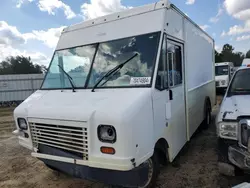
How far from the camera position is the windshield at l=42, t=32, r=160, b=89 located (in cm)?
316

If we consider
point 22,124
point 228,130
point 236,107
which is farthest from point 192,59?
point 22,124

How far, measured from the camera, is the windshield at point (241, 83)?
428 cm

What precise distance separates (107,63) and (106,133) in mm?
1314

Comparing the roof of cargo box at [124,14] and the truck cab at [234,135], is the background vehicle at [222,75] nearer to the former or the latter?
the truck cab at [234,135]

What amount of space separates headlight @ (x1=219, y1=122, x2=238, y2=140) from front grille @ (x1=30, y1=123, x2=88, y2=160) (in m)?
2.02

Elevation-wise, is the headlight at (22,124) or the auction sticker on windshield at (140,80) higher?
the auction sticker on windshield at (140,80)

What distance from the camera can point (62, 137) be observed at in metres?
2.93

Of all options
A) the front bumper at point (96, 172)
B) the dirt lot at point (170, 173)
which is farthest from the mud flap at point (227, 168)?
the front bumper at point (96, 172)

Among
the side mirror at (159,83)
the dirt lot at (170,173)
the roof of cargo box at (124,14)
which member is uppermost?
the roof of cargo box at (124,14)

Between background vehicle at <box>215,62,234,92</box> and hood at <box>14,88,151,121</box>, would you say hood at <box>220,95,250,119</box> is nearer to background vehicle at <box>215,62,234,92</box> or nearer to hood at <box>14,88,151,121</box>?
hood at <box>14,88,151,121</box>

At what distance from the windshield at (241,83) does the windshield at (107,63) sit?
7.27 ft

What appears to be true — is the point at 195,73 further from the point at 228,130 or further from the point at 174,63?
the point at 228,130

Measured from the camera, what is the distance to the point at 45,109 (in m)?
3.14

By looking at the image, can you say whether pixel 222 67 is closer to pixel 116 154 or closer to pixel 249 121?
pixel 249 121
